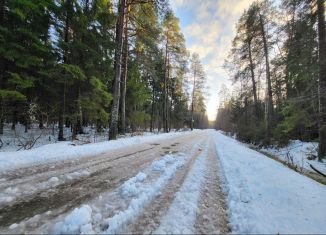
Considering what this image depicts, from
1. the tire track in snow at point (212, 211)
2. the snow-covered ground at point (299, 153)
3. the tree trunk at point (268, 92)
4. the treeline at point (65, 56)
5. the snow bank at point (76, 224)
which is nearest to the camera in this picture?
the snow bank at point (76, 224)

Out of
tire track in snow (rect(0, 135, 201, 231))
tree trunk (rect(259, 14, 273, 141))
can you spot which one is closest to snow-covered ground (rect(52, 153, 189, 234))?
tire track in snow (rect(0, 135, 201, 231))

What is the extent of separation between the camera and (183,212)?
107 inches

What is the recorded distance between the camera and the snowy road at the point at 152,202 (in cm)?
233

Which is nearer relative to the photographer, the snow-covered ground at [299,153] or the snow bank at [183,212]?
the snow bank at [183,212]

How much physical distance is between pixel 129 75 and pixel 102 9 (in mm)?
7354

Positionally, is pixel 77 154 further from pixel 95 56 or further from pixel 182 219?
pixel 95 56

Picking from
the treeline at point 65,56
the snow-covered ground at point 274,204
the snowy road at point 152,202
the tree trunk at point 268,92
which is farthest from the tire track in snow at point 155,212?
the tree trunk at point 268,92

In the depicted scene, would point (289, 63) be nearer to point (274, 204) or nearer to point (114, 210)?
point (274, 204)

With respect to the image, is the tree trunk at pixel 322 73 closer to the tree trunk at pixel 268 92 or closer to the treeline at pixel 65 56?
the tree trunk at pixel 268 92

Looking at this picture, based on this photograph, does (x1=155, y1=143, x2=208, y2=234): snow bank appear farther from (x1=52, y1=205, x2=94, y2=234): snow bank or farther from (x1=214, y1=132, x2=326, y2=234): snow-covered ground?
(x1=52, y1=205, x2=94, y2=234): snow bank

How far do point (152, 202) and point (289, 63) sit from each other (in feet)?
37.7

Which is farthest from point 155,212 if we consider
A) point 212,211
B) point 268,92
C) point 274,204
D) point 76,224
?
point 268,92

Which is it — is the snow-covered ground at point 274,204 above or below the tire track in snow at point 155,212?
below

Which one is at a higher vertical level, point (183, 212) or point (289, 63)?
point (289, 63)
